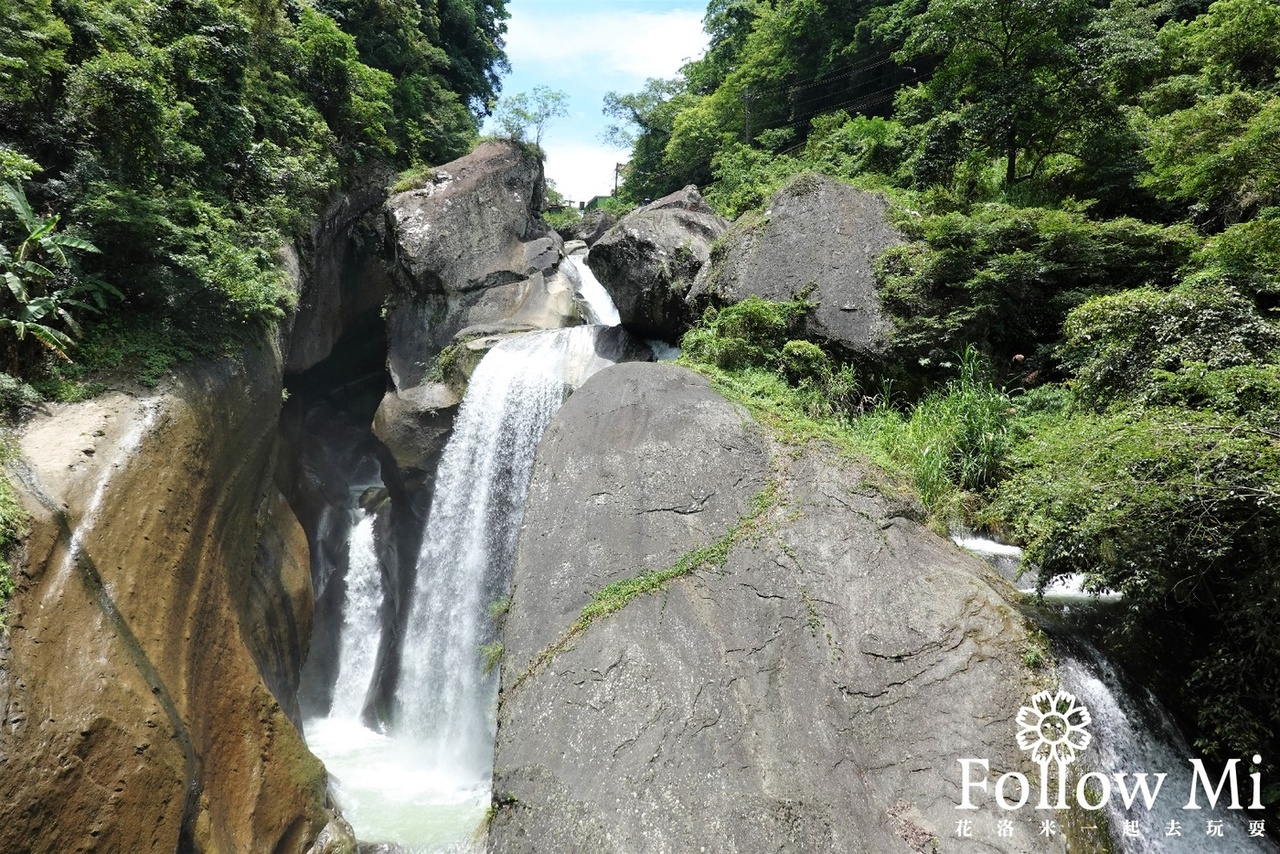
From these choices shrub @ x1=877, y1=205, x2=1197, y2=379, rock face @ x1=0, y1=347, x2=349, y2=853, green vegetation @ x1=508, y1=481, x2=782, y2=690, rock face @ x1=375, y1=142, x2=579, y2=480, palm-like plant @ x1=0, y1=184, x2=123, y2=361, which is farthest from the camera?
rock face @ x1=375, y1=142, x2=579, y2=480

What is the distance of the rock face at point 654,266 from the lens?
13789mm

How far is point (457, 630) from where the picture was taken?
1165 centimetres

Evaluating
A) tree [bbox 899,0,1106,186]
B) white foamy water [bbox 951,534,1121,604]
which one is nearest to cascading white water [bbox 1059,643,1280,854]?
white foamy water [bbox 951,534,1121,604]

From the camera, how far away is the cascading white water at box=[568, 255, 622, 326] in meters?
18.4

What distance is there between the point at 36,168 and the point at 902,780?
35.2 feet

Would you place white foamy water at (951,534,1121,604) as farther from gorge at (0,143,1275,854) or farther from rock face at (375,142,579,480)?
rock face at (375,142,579,480)

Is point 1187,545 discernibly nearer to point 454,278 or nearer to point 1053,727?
point 1053,727

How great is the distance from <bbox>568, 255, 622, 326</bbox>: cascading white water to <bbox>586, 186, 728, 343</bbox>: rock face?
3.33 metres

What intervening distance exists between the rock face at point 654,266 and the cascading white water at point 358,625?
28.9ft

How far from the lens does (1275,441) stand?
448cm

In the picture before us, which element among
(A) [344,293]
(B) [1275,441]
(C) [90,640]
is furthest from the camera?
(A) [344,293]

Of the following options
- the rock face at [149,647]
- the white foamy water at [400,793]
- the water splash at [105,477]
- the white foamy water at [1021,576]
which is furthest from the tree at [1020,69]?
the white foamy water at [400,793]

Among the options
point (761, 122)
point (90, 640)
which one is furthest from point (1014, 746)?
point (761, 122)

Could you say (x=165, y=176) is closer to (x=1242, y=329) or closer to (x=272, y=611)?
(x=272, y=611)
